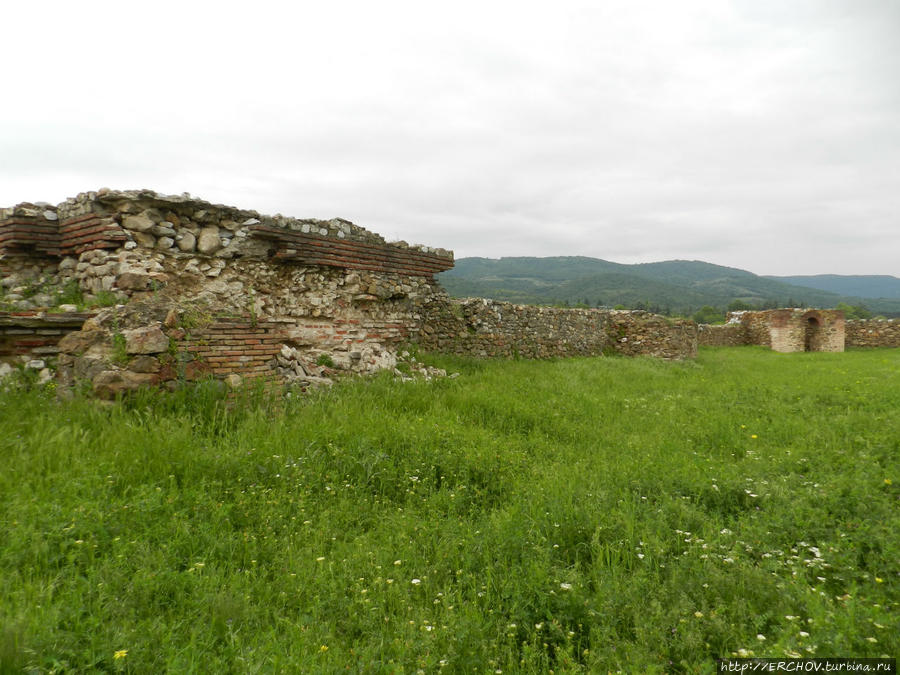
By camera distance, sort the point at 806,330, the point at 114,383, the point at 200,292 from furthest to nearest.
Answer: the point at 806,330 → the point at 200,292 → the point at 114,383

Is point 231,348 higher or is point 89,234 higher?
point 89,234

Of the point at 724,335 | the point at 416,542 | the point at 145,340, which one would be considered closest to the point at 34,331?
the point at 145,340

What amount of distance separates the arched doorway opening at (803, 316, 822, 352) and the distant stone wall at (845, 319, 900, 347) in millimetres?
2940

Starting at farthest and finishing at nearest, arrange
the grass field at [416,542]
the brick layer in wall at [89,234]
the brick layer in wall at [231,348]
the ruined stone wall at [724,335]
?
the ruined stone wall at [724,335] → the brick layer in wall at [89,234] → the brick layer in wall at [231,348] → the grass field at [416,542]

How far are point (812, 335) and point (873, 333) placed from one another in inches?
142

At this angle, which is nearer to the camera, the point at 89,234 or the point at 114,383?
the point at 114,383

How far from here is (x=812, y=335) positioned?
21.4 metres

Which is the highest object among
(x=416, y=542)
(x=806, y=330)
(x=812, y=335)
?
(x=806, y=330)

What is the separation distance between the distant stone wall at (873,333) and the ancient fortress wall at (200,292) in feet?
74.7

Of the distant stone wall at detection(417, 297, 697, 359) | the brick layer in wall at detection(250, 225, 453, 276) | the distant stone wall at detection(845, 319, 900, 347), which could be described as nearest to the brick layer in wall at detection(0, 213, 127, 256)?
the brick layer in wall at detection(250, 225, 453, 276)

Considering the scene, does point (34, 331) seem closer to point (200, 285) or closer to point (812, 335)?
point (200, 285)

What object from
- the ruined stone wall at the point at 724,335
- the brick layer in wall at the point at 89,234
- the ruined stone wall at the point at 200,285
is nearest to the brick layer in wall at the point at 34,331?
the ruined stone wall at the point at 200,285

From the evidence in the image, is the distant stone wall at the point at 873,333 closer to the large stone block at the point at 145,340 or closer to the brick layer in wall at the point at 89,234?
the large stone block at the point at 145,340

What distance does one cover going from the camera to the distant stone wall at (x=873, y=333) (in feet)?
71.9
